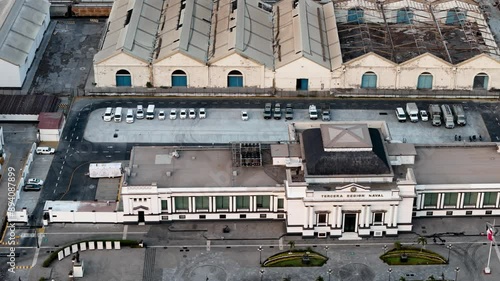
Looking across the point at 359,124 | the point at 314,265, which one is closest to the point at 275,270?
the point at 314,265

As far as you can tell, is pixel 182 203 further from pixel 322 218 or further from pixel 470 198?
pixel 470 198

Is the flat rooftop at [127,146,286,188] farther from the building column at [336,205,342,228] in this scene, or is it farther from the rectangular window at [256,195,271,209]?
the building column at [336,205,342,228]

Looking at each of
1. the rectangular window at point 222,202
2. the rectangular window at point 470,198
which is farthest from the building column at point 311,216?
the rectangular window at point 470,198

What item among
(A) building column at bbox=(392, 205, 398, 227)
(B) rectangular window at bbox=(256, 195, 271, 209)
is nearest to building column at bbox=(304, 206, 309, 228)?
Result: (B) rectangular window at bbox=(256, 195, 271, 209)

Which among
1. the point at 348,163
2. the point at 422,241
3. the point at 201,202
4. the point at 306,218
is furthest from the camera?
the point at 201,202

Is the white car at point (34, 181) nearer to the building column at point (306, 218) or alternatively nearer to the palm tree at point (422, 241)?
the building column at point (306, 218)

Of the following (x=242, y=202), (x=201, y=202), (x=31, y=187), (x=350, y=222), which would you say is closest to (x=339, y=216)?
(x=350, y=222)
